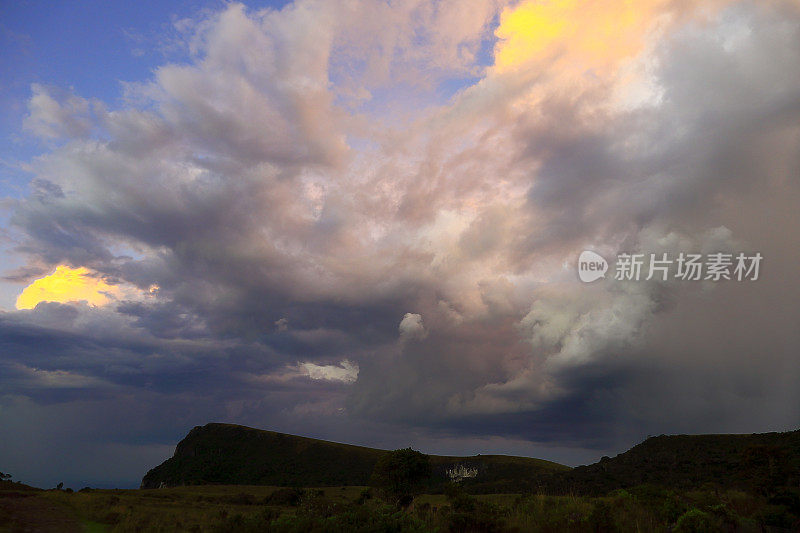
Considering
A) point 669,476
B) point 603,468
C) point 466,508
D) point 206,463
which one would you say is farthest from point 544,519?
point 206,463

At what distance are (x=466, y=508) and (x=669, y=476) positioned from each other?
65.4 m

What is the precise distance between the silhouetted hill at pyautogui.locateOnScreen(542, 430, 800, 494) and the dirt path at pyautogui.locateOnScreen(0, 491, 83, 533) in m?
36.9

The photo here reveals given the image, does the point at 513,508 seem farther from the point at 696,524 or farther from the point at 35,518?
the point at 35,518

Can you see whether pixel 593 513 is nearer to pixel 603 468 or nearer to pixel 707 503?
pixel 707 503

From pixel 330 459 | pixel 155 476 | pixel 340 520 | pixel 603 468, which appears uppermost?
pixel 340 520

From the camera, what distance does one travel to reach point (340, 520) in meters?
13.0

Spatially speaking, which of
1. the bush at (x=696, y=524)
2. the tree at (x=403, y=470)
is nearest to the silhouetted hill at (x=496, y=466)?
the tree at (x=403, y=470)

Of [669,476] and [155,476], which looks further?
[155,476]

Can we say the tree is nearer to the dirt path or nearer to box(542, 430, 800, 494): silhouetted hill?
box(542, 430, 800, 494): silhouetted hill

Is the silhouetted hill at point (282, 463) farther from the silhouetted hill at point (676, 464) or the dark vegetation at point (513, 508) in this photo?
the dark vegetation at point (513, 508)

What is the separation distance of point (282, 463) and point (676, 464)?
416 ft

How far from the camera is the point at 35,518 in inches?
1011

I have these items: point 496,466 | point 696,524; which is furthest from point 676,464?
point 496,466

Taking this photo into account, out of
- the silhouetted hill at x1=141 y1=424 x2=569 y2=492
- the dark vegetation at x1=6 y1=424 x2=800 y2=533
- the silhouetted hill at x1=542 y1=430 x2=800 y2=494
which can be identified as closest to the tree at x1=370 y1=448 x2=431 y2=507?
the dark vegetation at x1=6 y1=424 x2=800 y2=533
